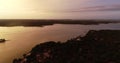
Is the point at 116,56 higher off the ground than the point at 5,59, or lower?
higher

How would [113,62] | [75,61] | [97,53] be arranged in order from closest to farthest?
[113,62] → [75,61] → [97,53]

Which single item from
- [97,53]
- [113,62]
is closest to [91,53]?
[97,53]

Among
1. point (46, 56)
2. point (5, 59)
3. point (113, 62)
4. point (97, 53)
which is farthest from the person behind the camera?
point (5, 59)

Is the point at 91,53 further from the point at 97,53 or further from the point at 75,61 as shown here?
the point at 75,61

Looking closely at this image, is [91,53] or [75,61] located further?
Answer: [91,53]

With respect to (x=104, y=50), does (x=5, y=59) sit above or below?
below

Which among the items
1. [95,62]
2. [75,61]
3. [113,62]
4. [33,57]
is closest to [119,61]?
[113,62]

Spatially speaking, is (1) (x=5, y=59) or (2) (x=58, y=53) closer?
(2) (x=58, y=53)

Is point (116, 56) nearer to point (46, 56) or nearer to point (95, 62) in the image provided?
point (95, 62)

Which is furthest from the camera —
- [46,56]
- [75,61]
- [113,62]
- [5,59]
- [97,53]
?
[5,59]
